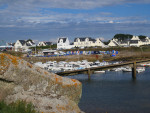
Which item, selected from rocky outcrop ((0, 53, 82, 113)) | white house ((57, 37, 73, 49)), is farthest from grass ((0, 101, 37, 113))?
white house ((57, 37, 73, 49))

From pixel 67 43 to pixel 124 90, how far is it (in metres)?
99.2

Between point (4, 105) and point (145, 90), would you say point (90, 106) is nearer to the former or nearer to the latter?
point (145, 90)

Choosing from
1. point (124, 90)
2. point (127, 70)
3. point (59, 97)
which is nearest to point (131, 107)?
point (124, 90)

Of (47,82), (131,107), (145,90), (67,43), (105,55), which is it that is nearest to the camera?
(47,82)

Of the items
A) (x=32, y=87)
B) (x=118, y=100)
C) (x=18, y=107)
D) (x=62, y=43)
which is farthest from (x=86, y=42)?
(x=18, y=107)

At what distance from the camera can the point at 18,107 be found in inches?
224

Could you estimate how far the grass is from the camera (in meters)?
5.54

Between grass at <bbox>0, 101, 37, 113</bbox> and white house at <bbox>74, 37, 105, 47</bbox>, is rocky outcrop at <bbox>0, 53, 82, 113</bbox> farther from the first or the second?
white house at <bbox>74, 37, 105, 47</bbox>

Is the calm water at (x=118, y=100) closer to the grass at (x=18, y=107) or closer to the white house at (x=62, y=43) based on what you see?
the grass at (x=18, y=107)

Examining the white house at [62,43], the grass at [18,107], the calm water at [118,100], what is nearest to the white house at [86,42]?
the white house at [62,43]

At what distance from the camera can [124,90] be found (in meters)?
32.0

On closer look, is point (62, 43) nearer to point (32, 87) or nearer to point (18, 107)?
point (32, 87)

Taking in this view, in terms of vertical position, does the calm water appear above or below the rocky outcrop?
below

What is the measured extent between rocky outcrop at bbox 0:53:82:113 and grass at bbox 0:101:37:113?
176 mm
